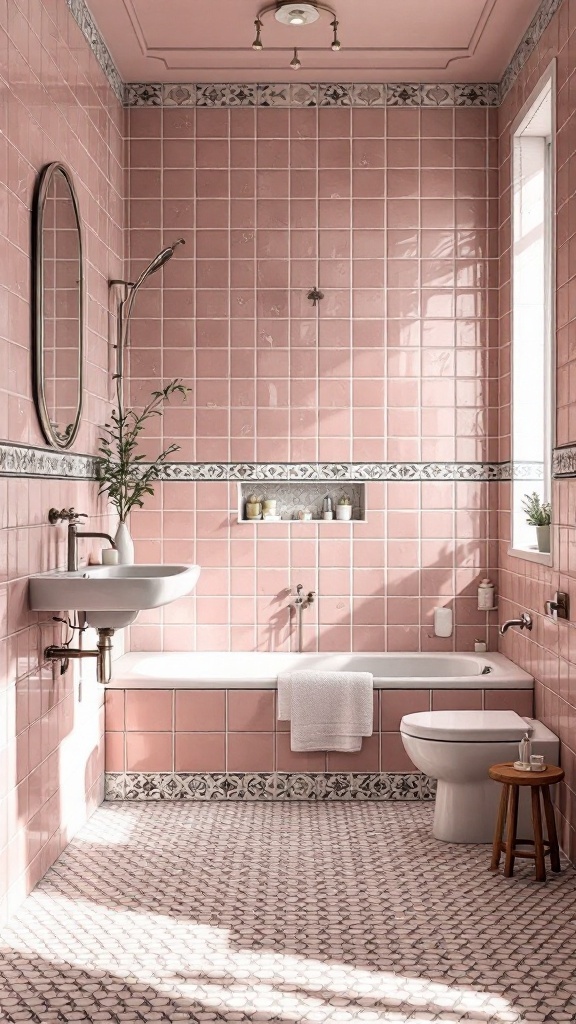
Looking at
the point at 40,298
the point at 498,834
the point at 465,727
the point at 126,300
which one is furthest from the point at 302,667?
the point at 40,298

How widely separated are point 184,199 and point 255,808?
2.74 meters

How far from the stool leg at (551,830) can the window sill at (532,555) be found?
0.86 metres

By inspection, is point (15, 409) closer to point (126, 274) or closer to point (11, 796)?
point (11, 796)

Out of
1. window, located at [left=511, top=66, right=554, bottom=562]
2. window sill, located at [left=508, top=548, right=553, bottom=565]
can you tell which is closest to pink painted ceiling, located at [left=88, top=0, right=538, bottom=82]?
window, located at [left=511, top=66, right=554, bottom=562]

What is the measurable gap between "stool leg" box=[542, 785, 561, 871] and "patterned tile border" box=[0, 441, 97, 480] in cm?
190

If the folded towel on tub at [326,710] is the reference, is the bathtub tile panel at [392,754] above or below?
below

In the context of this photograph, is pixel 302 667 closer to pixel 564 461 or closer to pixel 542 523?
pixel 542 523

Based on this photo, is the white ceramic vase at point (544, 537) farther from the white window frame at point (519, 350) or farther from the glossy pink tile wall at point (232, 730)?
the glossy pink tile wall at point (232, 730)

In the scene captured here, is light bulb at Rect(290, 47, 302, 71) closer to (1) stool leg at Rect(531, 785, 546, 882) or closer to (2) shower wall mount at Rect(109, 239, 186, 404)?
(2) shower wall mount at Rect(109, 239, 186, 404)

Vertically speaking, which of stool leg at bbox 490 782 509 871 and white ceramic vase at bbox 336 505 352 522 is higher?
white ceramic vase at bbox 336 505 352 522

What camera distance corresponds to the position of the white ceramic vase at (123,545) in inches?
166

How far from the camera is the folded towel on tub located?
4.04m

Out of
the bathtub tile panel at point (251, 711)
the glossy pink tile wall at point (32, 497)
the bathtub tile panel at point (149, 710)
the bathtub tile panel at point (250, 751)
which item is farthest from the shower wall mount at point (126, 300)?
the bathtub tile panel at point (250, 751)

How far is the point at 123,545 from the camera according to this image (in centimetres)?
425
